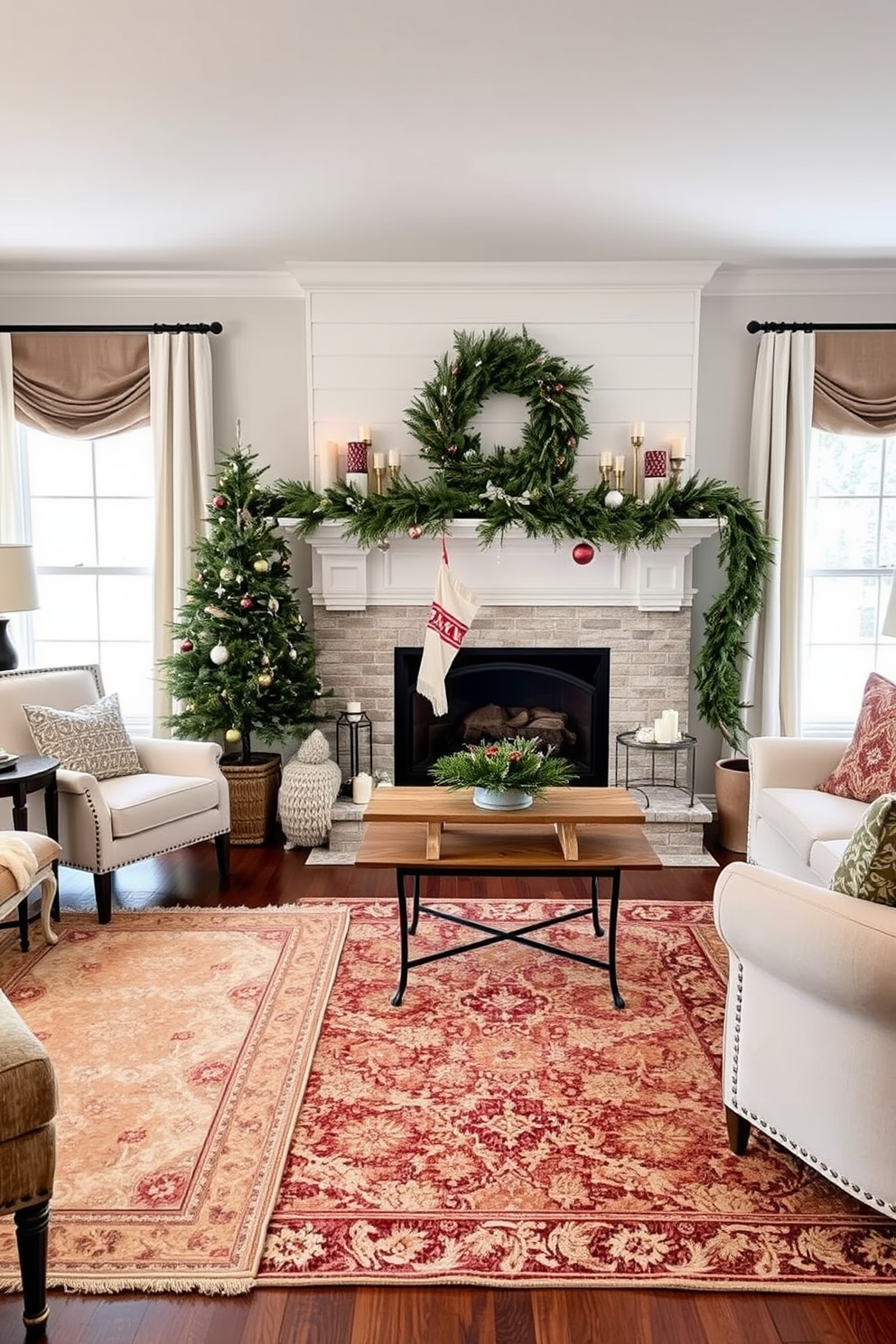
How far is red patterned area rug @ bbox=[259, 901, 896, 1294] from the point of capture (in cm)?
196

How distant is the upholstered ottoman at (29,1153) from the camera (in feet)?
5.61

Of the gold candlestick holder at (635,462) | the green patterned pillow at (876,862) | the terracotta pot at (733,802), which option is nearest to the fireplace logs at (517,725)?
the terracotta pot at (733,802)

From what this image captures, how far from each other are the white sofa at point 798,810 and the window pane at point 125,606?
10.8 ft

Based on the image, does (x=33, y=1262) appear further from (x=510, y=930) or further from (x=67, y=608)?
(x=67, y=608)

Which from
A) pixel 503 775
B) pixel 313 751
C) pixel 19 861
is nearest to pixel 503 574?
pixel 313 751

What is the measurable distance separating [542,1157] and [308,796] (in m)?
2.55

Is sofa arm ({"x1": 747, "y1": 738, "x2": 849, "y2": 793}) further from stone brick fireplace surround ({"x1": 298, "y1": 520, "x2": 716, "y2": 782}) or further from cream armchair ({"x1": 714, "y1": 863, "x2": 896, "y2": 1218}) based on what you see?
cream armchair ({"x1": 714, "y1": 863, "x2": 896, "y2": 1218})

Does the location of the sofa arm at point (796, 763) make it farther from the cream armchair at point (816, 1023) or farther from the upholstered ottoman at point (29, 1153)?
the upholstered ottoman at point (29, 1153)

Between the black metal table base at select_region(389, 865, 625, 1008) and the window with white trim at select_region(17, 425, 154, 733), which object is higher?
the window with white trim at select_region(17, 425, 154, 733)

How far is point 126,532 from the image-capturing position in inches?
208

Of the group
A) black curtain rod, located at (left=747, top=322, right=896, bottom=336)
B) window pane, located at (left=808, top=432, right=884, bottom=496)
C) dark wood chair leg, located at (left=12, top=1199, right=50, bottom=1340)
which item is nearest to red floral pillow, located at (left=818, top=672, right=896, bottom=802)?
window pane, located at (left=808, top=432, right=884, bottom=496)

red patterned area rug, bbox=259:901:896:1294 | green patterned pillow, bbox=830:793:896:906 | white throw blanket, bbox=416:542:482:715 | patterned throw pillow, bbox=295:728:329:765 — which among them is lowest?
red patterned area rug, bbox=259:901:896:1294

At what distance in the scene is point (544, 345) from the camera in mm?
4812

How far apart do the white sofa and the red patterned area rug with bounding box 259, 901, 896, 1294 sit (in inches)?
20.4
